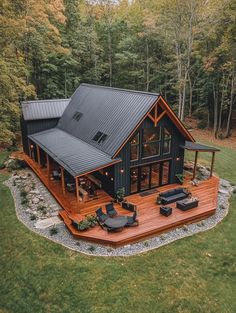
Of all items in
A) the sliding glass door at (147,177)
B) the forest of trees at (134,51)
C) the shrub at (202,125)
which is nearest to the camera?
the sliding glass door at (147,177)

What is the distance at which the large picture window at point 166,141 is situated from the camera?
14.2m

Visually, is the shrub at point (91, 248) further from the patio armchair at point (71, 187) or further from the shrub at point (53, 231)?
the patio armchair at point (71, 187)

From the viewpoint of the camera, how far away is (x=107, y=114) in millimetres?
15125

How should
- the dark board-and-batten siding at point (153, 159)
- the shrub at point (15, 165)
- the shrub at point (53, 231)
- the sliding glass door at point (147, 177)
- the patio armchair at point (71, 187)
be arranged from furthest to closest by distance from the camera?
1. the shrub at point (15, 165)
2. the patio armchair at point (71, 187)
3. the sliding glass door at point (147, 177)
4. the dark board-and-batten siding at point (153, 159)
5. the shrub at point (53, 231)

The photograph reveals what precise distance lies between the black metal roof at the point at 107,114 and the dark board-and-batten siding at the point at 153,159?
0.63 meters

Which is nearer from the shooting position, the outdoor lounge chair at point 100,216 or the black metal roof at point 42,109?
the outdoor lounge chair at point 100,216

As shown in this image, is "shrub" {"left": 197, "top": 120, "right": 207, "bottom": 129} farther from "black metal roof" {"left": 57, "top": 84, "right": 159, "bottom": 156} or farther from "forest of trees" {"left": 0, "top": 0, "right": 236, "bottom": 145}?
"black metal roof" {"left": 57, "top": 84, "right": 159, "bottom": 156}

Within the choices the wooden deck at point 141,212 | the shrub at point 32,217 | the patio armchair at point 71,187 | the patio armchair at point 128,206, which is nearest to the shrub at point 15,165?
the wooden deck at point 141,212

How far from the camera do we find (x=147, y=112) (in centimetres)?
1273

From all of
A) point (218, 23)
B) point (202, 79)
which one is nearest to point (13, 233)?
point (218, 23)

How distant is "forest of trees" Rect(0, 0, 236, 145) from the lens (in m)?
21.3

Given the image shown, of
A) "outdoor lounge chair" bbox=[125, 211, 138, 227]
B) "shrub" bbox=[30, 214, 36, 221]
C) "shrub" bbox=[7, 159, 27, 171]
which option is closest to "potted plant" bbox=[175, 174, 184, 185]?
"outdoor lounge chair" bbox=[125, 211, 138, 227]

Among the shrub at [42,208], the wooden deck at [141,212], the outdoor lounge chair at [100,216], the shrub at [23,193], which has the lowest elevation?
the shrub at [42,208]

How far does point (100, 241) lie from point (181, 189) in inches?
218
